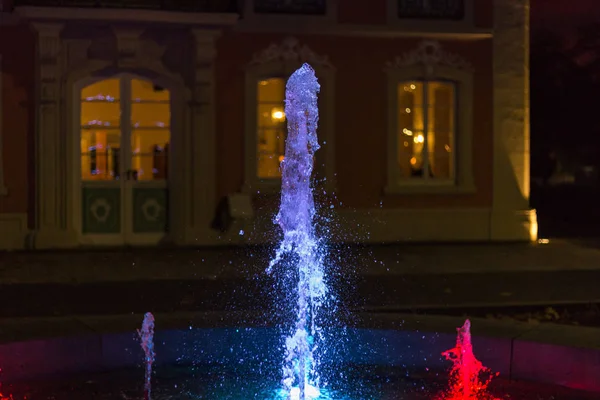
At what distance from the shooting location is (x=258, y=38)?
16.6m

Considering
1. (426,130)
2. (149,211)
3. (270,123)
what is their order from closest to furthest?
(149,211)
(270,123)
(426,130)

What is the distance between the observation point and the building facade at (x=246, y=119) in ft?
52.2

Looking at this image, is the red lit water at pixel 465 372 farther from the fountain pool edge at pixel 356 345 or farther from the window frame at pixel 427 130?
the window frame at pixel 427 130

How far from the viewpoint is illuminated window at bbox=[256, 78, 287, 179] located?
16859 mm

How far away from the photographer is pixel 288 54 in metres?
16.6

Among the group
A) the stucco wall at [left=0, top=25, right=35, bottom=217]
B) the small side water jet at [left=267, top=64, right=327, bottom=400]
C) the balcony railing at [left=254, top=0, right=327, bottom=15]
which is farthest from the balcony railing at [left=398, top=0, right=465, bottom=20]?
the small side water jet at [left=267, top=64, right=327, bottom=400]

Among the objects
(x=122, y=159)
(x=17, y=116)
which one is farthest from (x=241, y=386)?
(x=17, y=116)

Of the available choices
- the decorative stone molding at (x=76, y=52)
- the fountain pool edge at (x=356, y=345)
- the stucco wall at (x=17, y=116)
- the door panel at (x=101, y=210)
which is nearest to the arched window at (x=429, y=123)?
the door panel at (x=101, y=210)

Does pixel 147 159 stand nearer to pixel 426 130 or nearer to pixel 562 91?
pixel 426 130

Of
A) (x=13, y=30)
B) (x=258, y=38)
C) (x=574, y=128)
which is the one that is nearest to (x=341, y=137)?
(x=258, y=38)

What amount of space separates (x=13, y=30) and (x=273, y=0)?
4272mm

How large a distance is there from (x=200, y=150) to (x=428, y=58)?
4.32 meters

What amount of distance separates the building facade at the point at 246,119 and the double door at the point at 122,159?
0.02 meters

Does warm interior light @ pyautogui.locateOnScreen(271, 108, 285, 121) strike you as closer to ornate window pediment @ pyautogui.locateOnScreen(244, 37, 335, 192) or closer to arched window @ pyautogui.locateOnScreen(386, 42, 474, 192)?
ornate window pediment @ pyautogui.locateOnScreen(244, 37, 335, 192)
